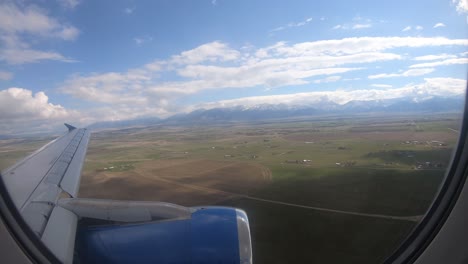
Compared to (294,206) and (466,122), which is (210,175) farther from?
(466,122)

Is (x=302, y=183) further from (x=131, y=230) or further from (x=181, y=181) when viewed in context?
(x=131, y=230)

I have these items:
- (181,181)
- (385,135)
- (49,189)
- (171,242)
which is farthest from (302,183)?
(49,189)

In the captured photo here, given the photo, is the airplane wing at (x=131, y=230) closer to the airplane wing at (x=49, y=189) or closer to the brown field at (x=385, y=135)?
the airplane wing at (x=49, y=189)

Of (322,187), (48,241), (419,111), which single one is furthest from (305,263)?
(48,241)

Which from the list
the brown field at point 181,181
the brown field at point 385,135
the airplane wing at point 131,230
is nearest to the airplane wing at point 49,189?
the airplane wing at point 131,230

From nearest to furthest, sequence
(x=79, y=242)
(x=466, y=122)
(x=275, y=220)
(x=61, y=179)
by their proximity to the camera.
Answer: (x=466, y=122)
(x=79, y=242)
(x=61, y=179)
(x=275, y=220)
